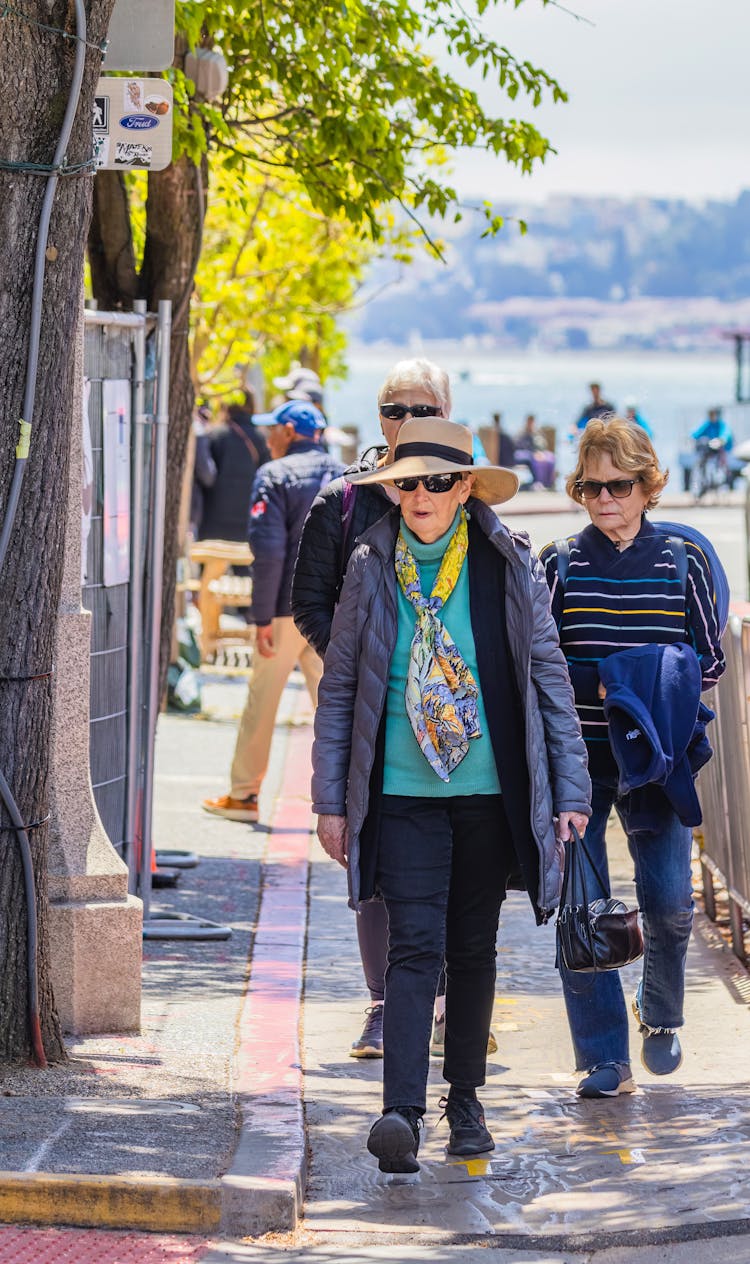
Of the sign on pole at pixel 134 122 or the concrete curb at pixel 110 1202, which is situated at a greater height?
the sign on pole at pixel 134 122

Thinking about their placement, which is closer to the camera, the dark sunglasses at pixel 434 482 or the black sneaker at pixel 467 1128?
the dark sunglasses at pixel 434 482

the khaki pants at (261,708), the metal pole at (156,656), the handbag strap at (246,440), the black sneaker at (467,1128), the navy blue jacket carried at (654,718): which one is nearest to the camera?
the black sneaker at (467,1128)

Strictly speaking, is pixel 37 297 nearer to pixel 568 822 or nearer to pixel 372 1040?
pixel 568 822

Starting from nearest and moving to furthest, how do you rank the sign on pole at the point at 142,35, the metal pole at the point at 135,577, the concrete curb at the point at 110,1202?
A: the concrete curb at the point at 110,1202, the sign on pole at the point at 142,35, the metal pole at the point at 135,577

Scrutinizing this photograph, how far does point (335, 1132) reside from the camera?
541 centimetres

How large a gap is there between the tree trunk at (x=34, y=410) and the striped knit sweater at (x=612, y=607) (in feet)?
4.64

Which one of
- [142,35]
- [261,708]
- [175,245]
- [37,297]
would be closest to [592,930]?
[37,297]

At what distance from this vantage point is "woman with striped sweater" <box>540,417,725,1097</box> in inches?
225

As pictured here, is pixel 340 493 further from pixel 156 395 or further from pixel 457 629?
pixel 156 395

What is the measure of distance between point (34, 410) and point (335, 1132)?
206cm

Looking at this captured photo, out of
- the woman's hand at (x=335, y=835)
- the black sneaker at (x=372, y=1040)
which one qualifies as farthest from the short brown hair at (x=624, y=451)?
the black sneaker at (x=372, y=1040)

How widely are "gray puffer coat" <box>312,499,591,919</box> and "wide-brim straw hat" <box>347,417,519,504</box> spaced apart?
84mm

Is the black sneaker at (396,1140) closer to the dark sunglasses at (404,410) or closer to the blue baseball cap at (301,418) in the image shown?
the dark sunglasses at (404,410)

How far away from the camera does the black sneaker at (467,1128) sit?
5207mm
